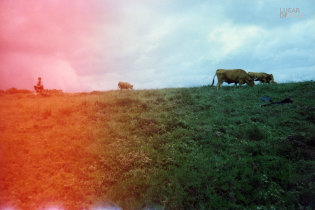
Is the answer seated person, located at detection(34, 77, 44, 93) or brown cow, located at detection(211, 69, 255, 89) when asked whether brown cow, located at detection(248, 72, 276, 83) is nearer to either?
brown cow, located at detection(211, 69, 255, 89)

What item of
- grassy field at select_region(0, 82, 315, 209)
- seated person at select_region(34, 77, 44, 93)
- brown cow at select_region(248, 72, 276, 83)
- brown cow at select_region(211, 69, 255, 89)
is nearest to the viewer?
grassy field at select_region(0, 82, 315, 209)

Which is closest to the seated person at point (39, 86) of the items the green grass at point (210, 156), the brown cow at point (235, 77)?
the green grass at point (210, 156)

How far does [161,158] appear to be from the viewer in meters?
8.67

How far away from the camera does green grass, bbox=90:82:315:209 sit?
671cm

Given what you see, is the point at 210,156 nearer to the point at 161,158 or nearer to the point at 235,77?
the point at 161,158

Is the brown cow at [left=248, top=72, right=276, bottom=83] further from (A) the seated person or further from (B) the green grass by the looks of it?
(A) the seated person

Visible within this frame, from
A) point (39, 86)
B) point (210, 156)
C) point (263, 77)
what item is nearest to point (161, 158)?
point (210, 156)

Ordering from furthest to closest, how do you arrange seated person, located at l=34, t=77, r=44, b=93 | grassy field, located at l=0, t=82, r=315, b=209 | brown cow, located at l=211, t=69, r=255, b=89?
seated person, located at l=34, t=77, r=44, b=93 < brown cow, located at l=211, t=69, r=255, b=89 < grassy field, located at l=0, t=82, r=315, b=209

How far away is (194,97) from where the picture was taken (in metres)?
18.5

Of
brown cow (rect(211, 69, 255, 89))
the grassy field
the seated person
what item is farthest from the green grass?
the seated person

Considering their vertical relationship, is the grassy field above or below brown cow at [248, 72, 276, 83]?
below

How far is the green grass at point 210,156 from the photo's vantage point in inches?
264

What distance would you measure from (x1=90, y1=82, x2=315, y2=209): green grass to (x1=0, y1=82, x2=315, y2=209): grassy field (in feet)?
0.11

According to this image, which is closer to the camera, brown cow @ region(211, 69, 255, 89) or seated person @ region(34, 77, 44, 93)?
brown cow @ region(211, 69, 255, 89)
